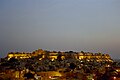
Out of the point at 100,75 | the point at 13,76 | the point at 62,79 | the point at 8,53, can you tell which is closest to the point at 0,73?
the point at 13,76

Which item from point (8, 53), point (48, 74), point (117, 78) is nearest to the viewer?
point (117, 78)

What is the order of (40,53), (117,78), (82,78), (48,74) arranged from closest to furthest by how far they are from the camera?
(117,78) → (82,78) → (48,74) → (40,53)

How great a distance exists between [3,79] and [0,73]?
114 inches

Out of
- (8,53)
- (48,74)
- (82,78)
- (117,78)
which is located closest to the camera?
(117,78)

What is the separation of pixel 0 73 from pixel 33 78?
3.43 meters

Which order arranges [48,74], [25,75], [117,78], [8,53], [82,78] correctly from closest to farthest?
1. [117,78]
2. [82,78]
3. [25,75]
4. [48,74]
5. [8,53]

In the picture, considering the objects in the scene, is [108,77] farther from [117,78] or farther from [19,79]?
[19,79]

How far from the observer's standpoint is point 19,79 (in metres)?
32.8

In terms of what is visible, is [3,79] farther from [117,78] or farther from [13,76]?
[117,78]

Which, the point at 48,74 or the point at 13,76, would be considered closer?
the point at 13,76

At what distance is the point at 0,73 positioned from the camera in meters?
34.2

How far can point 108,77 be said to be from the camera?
32.5 metres

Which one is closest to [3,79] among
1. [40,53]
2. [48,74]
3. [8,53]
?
[48,74]

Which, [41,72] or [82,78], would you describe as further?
[41,72]
